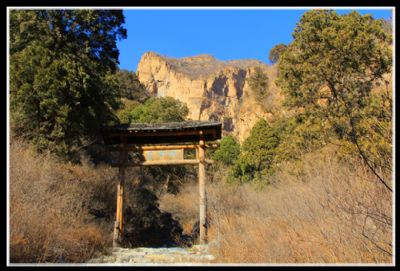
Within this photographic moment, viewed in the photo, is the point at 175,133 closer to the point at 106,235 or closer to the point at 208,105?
the point at 106,235

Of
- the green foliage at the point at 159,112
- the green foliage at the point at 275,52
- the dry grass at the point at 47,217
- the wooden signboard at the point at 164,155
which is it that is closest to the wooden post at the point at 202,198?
the wooden signboard at the point at 164,155

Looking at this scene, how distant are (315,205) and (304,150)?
9240mm

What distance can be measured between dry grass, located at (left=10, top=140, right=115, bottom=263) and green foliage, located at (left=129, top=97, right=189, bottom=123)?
11897 millimetres

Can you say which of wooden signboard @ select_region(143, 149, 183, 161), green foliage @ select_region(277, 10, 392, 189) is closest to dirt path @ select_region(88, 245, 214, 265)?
wooden signboard @ select_region(143, 149, 183, 161)

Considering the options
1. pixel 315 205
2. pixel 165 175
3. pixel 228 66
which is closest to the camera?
pixel 315 205

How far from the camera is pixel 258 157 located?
20000 millimetres

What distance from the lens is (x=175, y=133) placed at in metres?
8.82

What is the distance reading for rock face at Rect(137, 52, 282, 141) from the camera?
42.8 metres

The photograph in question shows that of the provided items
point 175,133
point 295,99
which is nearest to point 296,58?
point 295,99

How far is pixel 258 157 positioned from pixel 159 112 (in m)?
6.64

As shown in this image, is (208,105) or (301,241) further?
(208,105)

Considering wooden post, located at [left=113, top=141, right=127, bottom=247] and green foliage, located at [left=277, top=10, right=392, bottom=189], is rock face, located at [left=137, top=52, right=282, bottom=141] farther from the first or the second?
wooden post, located at [left=113, top=141, right=127, bottom=247]

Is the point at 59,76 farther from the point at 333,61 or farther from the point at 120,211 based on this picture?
the point at 333,61

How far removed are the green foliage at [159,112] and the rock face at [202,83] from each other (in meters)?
17.1
